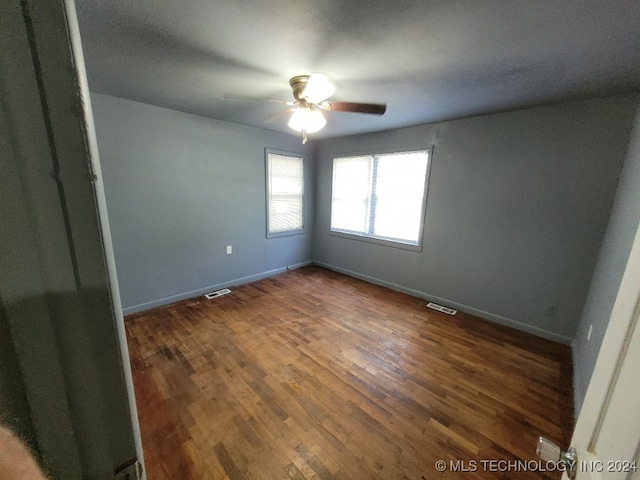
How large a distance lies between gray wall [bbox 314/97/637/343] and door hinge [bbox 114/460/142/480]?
327cm

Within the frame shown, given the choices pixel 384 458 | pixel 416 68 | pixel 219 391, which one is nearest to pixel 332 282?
pixel 219 391

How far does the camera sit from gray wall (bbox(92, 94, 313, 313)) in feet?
8.38

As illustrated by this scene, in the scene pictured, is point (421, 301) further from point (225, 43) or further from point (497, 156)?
point (225, 43)

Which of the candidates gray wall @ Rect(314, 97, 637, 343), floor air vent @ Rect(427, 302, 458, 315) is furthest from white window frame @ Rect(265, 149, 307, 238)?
floor air vent @ Rect(427, 302, 458, 315)

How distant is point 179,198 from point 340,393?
2736mm

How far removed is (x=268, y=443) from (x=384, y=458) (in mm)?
665

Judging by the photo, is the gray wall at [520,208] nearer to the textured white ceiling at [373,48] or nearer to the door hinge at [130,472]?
the textured white ceiling at [373,48]

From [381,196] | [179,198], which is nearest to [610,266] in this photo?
[381,196]

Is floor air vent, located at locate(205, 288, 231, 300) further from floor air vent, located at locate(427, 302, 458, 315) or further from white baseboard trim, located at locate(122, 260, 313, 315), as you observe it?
floor air vent, located at locate(427, 302, 458, 315)

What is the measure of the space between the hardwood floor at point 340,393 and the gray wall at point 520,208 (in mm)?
390

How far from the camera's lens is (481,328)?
105 inches

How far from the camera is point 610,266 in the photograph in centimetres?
172

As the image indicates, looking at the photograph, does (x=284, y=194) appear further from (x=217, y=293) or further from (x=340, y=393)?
(x=340, y=393)

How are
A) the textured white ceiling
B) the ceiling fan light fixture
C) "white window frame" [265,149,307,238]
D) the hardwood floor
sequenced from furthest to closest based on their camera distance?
"white window frame" [265,149,307,238] → the ceiling fan light fixture → the hardwood floor → the textured white ceiling
